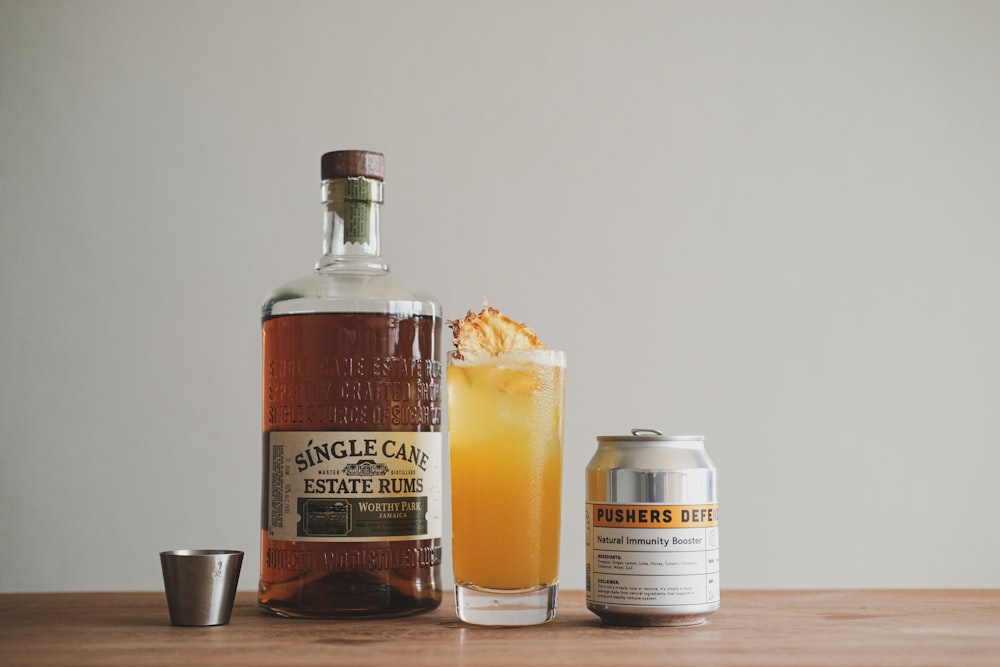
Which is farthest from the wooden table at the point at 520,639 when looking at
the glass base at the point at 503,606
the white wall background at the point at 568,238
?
the white wall background at the point at 568,238

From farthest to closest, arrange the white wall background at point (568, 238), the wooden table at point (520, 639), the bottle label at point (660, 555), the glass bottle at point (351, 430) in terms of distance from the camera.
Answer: the white wall background at point (568, 238)
the glass bottle at point (351, 430)
the bottle label at point (660, 555)
the wooden table at point (520, 639)

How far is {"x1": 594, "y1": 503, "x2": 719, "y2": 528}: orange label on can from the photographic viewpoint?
0.94 m

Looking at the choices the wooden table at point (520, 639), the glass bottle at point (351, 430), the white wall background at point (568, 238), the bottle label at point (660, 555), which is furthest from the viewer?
the white wall background at point (568, 238)

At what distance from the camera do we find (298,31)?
5.10 ft

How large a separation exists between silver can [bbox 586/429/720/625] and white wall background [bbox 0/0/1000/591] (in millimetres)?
566

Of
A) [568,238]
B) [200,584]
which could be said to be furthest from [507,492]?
[568,238]

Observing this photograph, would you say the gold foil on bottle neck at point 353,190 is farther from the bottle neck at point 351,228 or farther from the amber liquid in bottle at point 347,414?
the amber liquid in bottle at point 347,414

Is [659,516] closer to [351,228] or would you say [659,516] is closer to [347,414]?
[347,414]

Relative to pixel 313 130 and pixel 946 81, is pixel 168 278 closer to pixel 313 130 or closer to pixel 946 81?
pixel 313 130

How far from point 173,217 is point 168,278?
9 cm

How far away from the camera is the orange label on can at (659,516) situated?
37.1 inches

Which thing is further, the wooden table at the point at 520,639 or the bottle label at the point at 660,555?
the bottle label at the point at 660,555

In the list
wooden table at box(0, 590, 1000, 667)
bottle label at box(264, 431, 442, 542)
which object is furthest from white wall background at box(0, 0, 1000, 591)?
bottle label at box(264, 431, 442, 542)

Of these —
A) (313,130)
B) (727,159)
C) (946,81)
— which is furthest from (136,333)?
(946,81)
